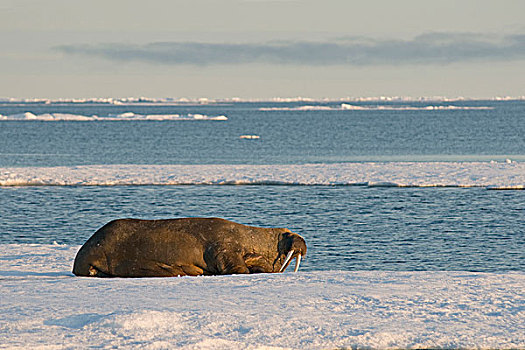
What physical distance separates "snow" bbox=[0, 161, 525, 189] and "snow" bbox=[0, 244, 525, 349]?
719 inches

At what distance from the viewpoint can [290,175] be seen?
31.8 meters

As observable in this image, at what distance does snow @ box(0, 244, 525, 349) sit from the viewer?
7.52m

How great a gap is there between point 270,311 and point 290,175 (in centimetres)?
2331

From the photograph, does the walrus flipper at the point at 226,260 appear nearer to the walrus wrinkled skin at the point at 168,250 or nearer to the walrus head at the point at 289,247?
the walrus wrinkled skin at the point at 168,250

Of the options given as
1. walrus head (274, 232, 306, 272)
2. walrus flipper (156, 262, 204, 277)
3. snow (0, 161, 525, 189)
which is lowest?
snow (0, 161, 525, 189)

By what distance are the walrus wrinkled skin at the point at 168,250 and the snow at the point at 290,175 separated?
1760 centimetres

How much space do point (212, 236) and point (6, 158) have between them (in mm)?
42358

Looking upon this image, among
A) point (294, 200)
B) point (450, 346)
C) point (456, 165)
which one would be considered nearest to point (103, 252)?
point (450, 346)

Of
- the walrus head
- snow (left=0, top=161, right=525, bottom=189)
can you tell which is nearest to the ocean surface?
snow (left=0, top=161, right=525, bottom=189)

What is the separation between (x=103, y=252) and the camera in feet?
36.8

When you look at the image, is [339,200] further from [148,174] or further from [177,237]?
[177,237]

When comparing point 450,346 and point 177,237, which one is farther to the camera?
point 177,237

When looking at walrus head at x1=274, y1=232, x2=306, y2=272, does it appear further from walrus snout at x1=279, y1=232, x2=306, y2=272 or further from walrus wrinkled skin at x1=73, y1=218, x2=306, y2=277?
walrus wrinkled skin at x1=73, y1=218, x2=306, y2=277

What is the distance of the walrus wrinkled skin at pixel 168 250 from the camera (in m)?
11.2
